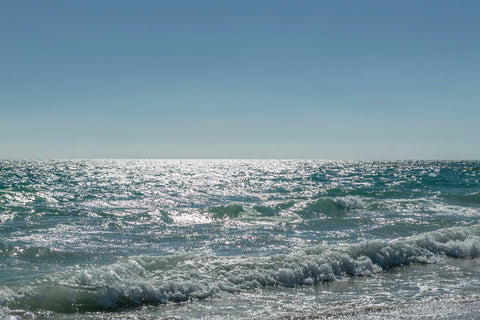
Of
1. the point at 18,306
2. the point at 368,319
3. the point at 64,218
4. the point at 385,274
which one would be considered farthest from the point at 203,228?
the point at 368,319

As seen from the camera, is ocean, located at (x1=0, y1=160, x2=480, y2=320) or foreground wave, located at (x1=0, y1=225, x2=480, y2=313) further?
foreground wave, located at (x1=0, y1=225, x2=480, y2=313)

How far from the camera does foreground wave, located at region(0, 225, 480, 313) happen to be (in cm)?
808

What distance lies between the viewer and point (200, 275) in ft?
31.0

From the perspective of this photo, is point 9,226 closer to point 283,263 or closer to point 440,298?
point 283,263

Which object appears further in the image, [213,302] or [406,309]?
[213,302]

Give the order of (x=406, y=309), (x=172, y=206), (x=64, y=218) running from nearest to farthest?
(x=406, y=309) → (x=64, y=218) → (x=172, y=206)

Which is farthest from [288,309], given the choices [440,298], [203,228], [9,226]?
[9,226]

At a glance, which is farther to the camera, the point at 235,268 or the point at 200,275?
the point at 235,268

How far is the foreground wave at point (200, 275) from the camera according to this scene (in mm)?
8078

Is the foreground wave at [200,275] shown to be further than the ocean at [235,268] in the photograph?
Yes

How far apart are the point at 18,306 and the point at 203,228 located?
10.5 m

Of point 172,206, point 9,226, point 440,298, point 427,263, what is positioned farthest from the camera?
point 172,206

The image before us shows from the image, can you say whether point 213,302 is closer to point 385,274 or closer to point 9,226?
point 385,274

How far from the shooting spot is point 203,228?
17.9m
